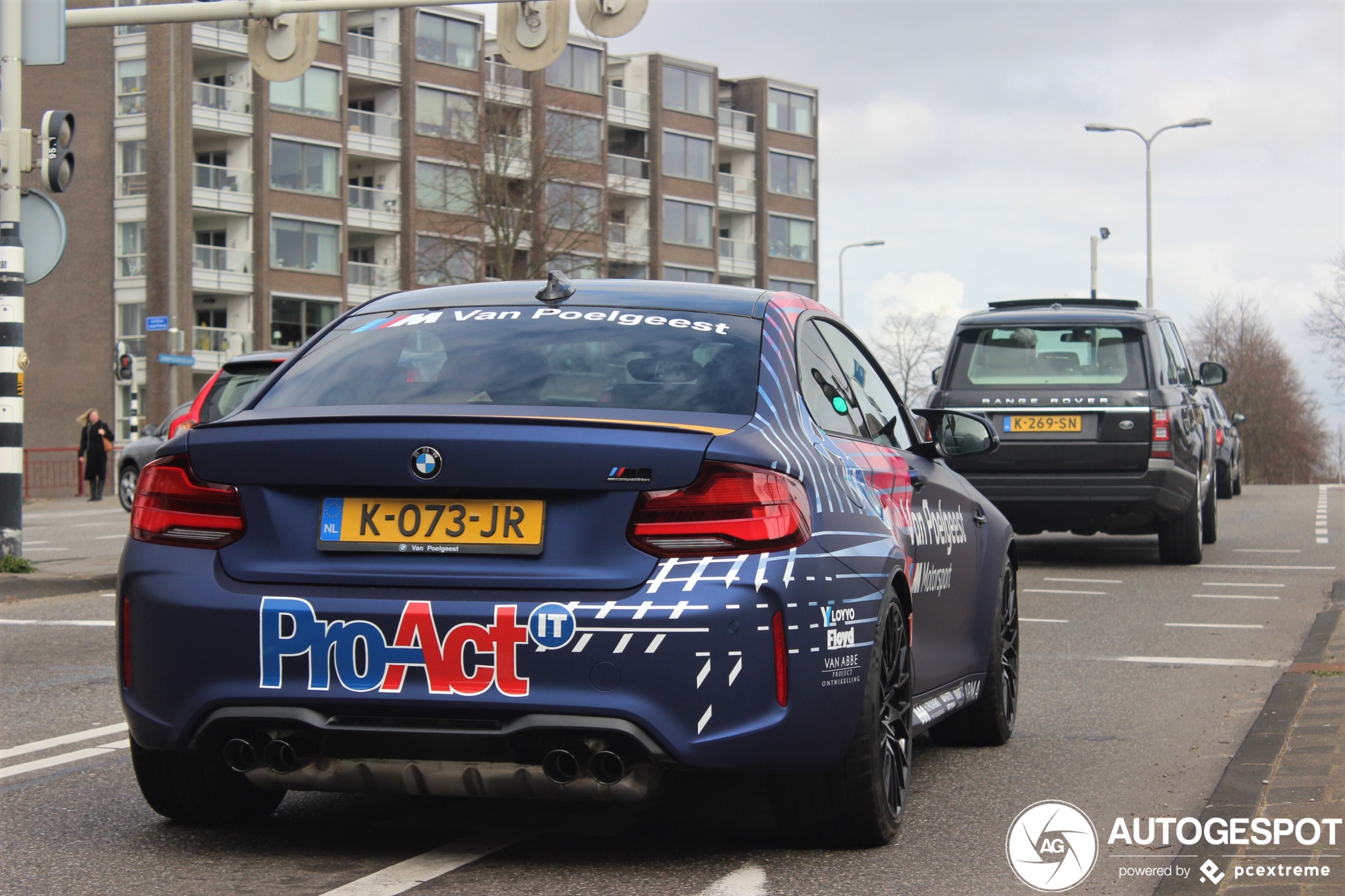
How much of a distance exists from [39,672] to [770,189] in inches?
3351

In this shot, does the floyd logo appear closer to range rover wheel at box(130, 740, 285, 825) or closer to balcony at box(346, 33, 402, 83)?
range rover wheel at box(130, 740, 285, 825)

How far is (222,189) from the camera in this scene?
205 feet

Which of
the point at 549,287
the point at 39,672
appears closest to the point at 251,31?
the point at 39,672

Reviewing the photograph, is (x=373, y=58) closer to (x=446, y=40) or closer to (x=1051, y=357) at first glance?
(x=446, y=40)

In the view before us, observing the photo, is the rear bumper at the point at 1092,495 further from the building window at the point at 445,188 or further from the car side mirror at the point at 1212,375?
the building window at the point at 445,188

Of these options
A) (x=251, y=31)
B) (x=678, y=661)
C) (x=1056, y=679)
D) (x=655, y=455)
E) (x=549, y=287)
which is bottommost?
(x=1056, y=679)

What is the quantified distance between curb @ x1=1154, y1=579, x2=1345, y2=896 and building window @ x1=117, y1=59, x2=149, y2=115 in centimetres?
5800

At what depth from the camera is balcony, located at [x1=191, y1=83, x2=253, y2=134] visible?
Result: 61.6 metres

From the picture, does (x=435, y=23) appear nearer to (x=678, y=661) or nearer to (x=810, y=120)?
(x=810, y=120)

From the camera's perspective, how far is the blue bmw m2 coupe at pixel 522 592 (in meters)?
4.29

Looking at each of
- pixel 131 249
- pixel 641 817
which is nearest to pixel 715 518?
pixel 641 817

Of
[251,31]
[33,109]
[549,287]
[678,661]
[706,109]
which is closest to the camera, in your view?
[678,661]

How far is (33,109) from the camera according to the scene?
217 feet

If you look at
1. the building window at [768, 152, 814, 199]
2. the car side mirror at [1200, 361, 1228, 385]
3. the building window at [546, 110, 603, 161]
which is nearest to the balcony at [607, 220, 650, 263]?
the building window at [546, 110, 603, 161]
